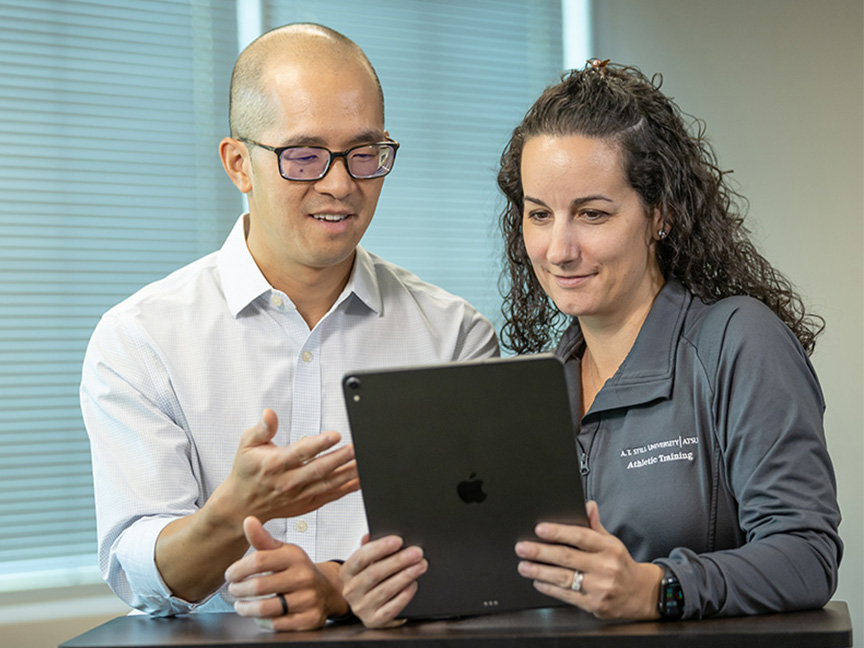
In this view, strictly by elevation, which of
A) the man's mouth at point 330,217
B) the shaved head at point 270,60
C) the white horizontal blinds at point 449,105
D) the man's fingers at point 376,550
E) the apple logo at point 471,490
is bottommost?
the man's fingers at point 376,550

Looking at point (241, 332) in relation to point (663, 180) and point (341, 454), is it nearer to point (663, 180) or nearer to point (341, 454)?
point (341, 454)

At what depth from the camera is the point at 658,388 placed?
1.65 m

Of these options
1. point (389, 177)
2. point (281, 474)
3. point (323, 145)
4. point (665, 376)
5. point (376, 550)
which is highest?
point (389, 177)

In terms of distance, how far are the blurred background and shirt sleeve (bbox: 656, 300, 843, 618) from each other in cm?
145

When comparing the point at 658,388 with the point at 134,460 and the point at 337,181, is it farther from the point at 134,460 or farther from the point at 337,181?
the point at 134,460

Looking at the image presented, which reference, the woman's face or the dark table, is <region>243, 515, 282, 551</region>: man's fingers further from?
the woman's face

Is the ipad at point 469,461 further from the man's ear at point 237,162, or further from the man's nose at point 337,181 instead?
the man's ear at point 237,162

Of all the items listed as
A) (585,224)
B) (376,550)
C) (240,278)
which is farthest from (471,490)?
(240,278)

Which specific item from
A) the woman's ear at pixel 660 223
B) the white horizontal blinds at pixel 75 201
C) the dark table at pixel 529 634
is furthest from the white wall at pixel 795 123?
the dark table at pixel 529 634

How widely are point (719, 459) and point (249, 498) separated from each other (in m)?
0.79

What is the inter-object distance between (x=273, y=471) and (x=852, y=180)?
136 inches

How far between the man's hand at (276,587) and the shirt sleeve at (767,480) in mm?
515

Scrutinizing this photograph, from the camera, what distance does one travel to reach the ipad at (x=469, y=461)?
3.86 feet

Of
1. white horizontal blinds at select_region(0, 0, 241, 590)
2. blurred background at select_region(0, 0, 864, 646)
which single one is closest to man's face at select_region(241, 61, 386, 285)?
blurred background at select_region(0, 0, 864, 646)
